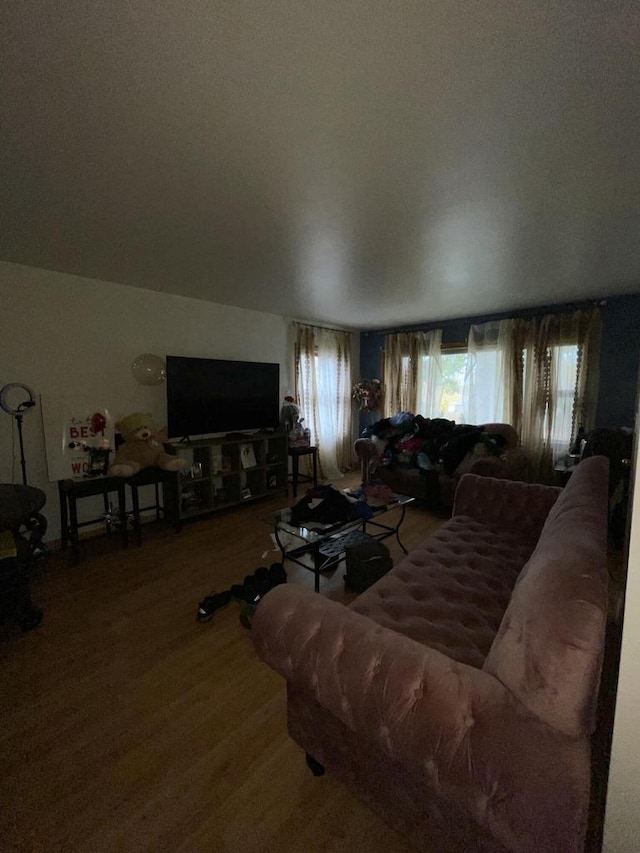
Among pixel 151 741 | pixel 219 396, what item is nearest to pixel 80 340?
pixel 219 396

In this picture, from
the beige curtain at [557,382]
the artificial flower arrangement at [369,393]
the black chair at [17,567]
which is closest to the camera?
the black chair at [17,567]

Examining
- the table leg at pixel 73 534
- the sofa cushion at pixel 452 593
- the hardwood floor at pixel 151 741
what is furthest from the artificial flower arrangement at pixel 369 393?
the table leg at pixel 73 534

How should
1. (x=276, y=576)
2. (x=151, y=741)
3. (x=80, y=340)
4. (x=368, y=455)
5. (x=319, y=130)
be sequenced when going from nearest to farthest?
1. (x=319, y=130)
2. (x=151, y=741)
3. (x=276, y=576)
4. (x=80, y=340)
5. (x=368, y=455)

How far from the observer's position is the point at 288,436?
13.8ft

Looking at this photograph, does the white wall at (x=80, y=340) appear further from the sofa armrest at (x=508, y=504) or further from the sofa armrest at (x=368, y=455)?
the sofa armrest at (x=508, y=504)

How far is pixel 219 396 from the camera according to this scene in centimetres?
361

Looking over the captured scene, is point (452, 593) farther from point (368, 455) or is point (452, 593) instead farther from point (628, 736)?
point (368, 455)

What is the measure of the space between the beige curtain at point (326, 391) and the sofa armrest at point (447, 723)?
381cm

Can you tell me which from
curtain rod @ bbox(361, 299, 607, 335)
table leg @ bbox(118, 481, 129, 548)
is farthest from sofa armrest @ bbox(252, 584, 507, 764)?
curtain rod @ bbox(361, 299, 607, 335)

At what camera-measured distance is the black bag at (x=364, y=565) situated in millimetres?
2193

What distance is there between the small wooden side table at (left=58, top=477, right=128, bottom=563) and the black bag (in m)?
1.89

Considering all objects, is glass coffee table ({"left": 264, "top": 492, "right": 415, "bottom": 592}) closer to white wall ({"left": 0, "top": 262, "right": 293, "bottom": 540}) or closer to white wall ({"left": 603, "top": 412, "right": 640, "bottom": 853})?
white wall ({"left": 603, "top": 412, "right": 640, "bottom": 853})

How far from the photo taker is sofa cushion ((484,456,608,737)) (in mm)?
689

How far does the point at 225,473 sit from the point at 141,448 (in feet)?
2.88
